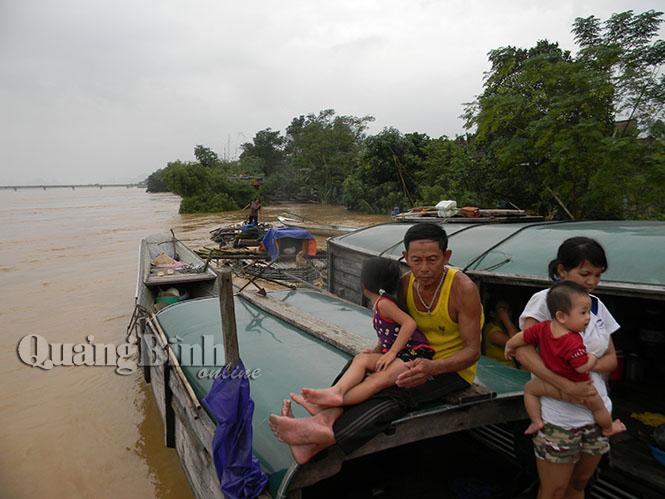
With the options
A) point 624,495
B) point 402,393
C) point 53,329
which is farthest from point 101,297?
point 624,495

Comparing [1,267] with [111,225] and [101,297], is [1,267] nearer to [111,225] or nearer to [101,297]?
[101,297]

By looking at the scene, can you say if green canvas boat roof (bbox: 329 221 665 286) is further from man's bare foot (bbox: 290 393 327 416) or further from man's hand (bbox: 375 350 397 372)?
man's bare foot (bbox: 290 393 327 416)

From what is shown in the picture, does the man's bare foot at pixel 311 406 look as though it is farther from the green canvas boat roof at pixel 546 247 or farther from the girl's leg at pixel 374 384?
the green canvas boat roof at pixel 546 247

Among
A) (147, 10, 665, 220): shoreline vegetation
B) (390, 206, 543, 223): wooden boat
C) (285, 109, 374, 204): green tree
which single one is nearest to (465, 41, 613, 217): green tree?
(147, 10, 665, 220): shoreline vegetation

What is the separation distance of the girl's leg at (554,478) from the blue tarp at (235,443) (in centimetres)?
150

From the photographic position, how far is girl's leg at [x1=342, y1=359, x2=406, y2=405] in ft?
7.02

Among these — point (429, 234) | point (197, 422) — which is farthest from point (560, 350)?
point (197, 422)

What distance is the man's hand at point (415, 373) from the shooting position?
2.20m

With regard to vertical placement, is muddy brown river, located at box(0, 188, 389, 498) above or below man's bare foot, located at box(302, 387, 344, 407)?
below

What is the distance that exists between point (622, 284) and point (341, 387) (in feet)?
7.84

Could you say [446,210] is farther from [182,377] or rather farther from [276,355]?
[182,377]

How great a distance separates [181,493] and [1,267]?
49.5 feet

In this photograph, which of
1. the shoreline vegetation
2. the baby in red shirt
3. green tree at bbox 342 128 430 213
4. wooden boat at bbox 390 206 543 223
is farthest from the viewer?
green tree at bbox 342 128 430 213

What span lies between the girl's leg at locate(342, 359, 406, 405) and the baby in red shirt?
70 cm
